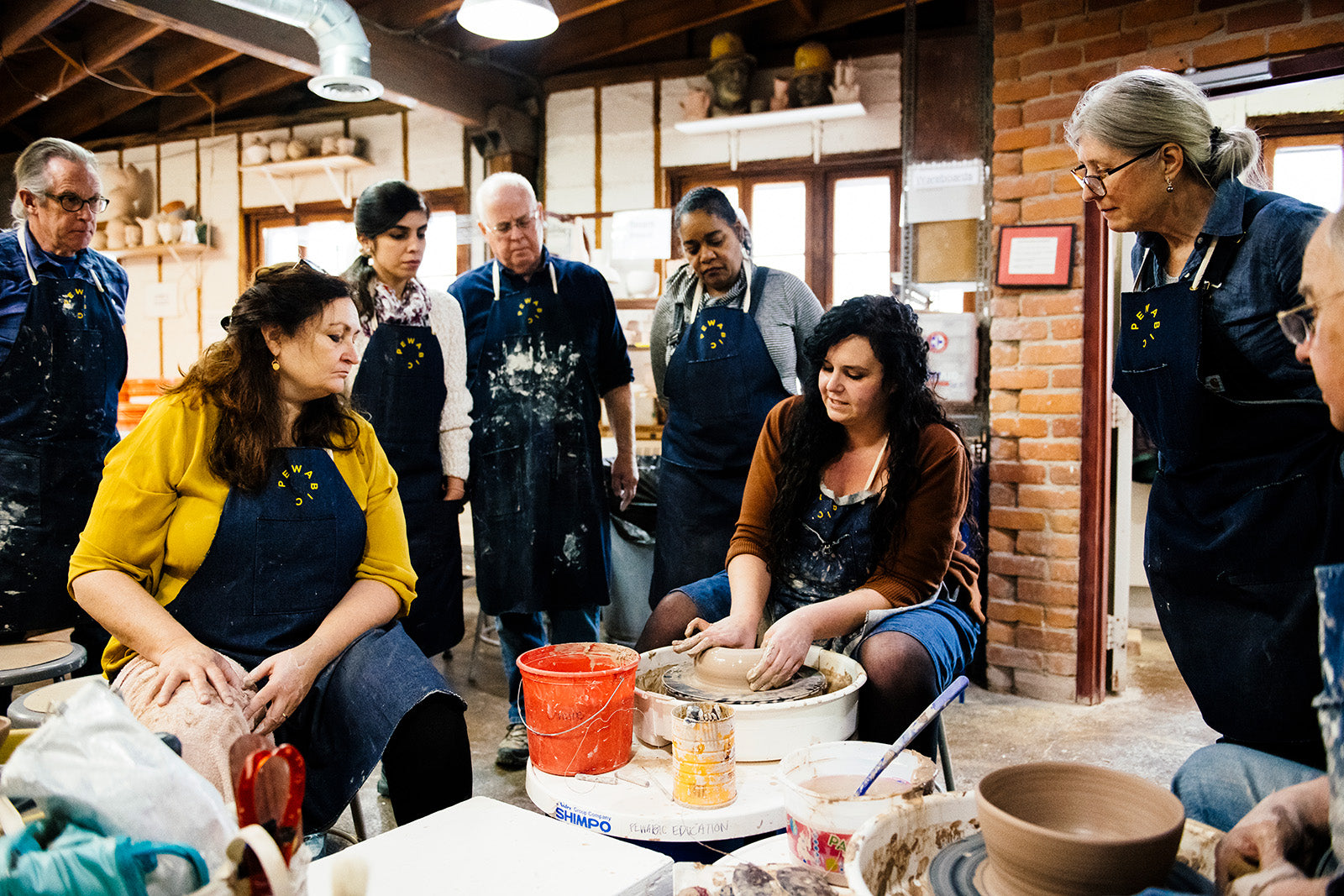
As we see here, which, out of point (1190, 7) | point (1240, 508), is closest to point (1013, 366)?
point (1190, 7)

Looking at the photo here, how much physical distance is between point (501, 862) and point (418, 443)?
5.87 ft

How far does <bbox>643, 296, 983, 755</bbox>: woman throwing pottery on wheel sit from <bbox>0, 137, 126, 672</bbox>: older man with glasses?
195 centimetres

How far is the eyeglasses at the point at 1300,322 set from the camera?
1.07 meters

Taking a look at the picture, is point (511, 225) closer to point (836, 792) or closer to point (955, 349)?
point (955, 349)

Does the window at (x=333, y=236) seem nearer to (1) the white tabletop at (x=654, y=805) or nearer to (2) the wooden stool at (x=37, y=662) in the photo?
(2) the wooden stool at (x=37, y=662)

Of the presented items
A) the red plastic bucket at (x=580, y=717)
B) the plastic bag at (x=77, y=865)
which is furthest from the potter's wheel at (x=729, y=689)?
the plastic bag at (x=77, y=865)

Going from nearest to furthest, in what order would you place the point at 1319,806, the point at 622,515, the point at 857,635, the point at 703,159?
the point at 1319,806, the point at 857,635, the point at 622,515, the point at 703,159

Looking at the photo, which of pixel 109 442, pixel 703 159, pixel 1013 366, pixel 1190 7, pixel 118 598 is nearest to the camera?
pixel 118 598

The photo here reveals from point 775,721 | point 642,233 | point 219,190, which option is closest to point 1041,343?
point 775,721

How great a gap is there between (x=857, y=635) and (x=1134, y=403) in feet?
2.34

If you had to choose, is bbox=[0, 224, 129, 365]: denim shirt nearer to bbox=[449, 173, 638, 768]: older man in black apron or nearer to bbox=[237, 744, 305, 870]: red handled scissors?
bbox=[449, 173, 638, 768]: older man in black apron

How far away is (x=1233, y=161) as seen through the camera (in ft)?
5.41

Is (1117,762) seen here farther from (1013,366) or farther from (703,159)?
(703,159)

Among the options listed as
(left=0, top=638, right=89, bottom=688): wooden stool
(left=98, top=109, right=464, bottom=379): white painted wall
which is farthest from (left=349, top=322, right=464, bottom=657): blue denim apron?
(left=98, top=109, right=464, bottom=379): white painted wall
